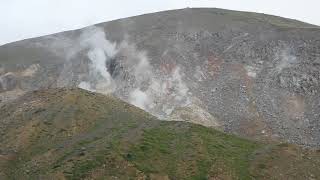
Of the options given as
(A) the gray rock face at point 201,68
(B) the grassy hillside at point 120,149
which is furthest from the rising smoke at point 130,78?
(B) the grassy hillside at point 120,149

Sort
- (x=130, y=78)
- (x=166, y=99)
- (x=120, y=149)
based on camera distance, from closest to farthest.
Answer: (x=120, y=149) → (x=166, y=99) → (x=130, y=78)

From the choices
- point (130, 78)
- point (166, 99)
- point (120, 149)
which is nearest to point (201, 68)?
point (130, 78)

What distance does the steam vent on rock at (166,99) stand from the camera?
166ft

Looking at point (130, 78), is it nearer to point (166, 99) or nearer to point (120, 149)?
point (166, 99)

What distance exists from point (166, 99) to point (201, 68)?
13.1 meters

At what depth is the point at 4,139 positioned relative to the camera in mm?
58156

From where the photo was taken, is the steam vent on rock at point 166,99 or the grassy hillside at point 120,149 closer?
the grassy hillside at point 120,149

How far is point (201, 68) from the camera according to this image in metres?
100

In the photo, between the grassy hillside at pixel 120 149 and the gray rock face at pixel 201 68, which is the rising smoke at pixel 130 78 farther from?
the grassy hillside at pixel 120 149

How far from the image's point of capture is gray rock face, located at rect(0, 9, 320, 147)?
84.9 metres

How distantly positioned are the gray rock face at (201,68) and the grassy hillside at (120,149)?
71.5ft

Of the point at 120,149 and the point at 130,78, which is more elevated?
the point at 120,149

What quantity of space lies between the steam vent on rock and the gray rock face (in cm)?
21

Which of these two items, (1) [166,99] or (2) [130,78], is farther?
(2) [130,78]
